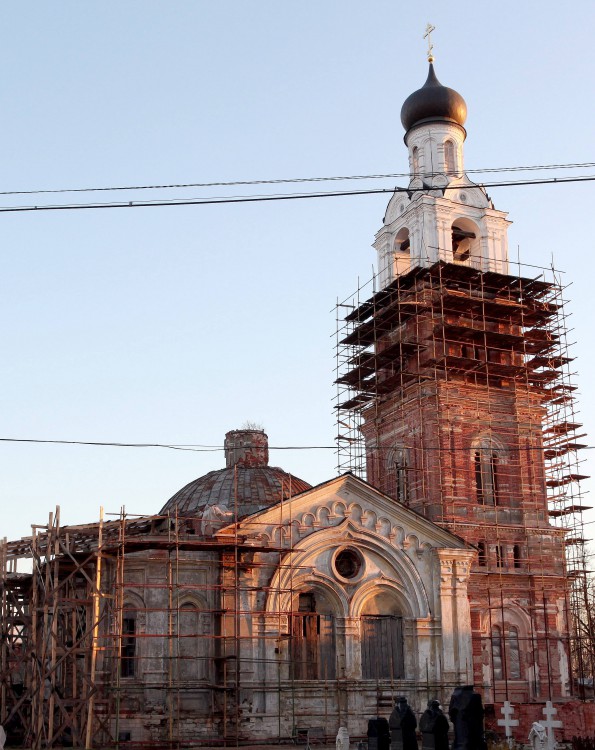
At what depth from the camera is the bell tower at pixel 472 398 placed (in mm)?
36938

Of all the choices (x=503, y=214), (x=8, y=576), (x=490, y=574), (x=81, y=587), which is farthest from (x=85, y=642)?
(x=503, y=214)

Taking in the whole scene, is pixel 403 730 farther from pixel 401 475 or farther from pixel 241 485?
pixel 401 475

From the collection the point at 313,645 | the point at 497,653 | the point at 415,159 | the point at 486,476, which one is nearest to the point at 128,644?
the point at 313,645

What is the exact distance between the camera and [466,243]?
44.4m

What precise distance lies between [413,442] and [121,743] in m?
16.5

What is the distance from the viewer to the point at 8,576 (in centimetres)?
3338

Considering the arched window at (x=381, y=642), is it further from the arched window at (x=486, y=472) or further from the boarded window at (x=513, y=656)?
the arched window at (x=486, y=472)

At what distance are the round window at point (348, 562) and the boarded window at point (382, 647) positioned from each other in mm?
1453

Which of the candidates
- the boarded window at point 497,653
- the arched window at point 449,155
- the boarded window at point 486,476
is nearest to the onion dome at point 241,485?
the boarded window at point 486,476

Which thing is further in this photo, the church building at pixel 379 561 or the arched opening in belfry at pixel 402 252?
the arched opening in belfry at pixel 402 252

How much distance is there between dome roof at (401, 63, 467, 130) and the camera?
1750 inches

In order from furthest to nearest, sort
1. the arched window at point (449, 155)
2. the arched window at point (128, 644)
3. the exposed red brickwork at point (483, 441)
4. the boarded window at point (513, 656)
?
the arched window at point (449, 155) < the exposed red brickwork at point (483, 441) < the boarded window at point (513, 656) < the arched window at point (128, 644)

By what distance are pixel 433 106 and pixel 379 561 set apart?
2152cm

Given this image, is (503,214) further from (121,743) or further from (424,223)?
(121,743)
